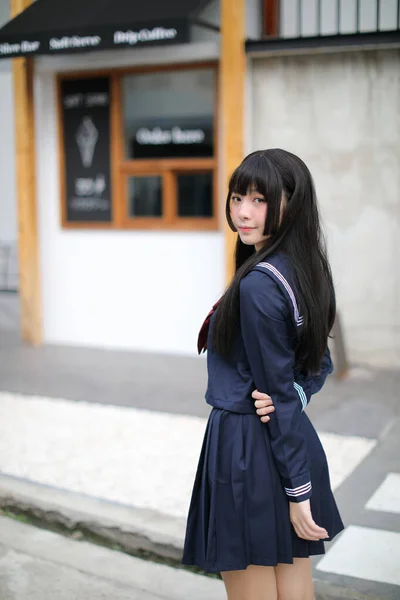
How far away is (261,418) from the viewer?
238cm

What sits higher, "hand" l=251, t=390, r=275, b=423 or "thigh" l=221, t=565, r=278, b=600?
"hand" l=251, t=390, r=275, b=423

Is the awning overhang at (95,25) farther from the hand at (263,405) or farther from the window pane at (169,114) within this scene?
the hand at (263,405)

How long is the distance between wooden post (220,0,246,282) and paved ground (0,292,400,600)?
1.49 metres

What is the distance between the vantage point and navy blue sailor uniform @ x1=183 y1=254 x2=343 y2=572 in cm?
232

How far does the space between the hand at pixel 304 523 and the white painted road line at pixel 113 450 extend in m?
2.15

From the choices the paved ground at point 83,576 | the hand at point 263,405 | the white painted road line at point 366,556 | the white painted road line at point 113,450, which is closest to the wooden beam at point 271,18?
the white painted road line at point 113,450

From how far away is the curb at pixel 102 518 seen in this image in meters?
4.14

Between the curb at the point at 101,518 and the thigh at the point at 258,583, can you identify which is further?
the curb at the point at 101,518

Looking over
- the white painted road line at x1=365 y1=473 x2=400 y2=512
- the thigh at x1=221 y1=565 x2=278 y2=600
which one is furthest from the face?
the white painted road line at x1=365 y1=473 x2=400 y2=512

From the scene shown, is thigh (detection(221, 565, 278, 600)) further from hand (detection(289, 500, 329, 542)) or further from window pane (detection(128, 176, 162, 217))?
window pane (detection(128, 176, 162, 217))

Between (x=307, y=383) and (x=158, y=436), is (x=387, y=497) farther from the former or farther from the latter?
(x=307, y=383)

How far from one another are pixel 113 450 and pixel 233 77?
154 inches

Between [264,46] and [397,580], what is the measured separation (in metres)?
5.45

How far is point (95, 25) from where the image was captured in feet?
26.3
